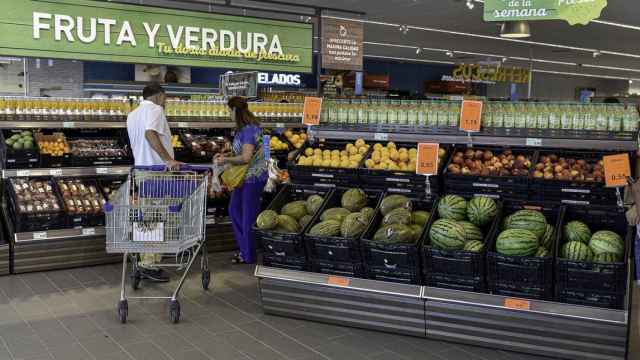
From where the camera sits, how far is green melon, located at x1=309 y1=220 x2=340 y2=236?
16.0ft

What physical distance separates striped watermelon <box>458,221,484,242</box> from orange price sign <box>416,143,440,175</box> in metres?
0.60

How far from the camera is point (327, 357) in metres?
4.31

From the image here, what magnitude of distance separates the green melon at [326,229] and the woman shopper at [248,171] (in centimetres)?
161

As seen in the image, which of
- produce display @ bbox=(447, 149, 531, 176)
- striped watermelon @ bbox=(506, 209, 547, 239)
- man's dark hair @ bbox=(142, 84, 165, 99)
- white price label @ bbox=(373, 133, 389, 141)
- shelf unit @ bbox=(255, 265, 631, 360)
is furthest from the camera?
man's dark hair @ bbox=(142, 84, 165, 99)

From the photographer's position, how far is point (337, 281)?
481 centimetres

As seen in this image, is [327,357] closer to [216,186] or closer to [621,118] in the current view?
[216,186]

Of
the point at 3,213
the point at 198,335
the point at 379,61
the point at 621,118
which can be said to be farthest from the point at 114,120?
the point at 379,61

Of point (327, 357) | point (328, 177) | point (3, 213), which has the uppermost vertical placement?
point (328, 177)

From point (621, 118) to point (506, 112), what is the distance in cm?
84

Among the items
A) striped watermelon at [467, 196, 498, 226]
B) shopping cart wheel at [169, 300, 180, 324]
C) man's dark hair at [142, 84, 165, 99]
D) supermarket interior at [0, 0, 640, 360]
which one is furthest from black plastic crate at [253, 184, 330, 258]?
man's dark hair at [142, 84, 165, 99]

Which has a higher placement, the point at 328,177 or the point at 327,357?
the point at 328,177

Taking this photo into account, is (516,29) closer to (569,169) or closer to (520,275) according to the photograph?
(569,169)

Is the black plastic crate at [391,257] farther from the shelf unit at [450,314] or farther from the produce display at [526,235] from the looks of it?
the produce display at [526,235]

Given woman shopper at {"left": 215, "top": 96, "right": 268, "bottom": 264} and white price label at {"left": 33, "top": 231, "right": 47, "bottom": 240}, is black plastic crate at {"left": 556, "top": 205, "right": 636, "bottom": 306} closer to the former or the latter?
woman shopper at {"left": 215, "top": 96, "right": 268, "bottom": 264}
